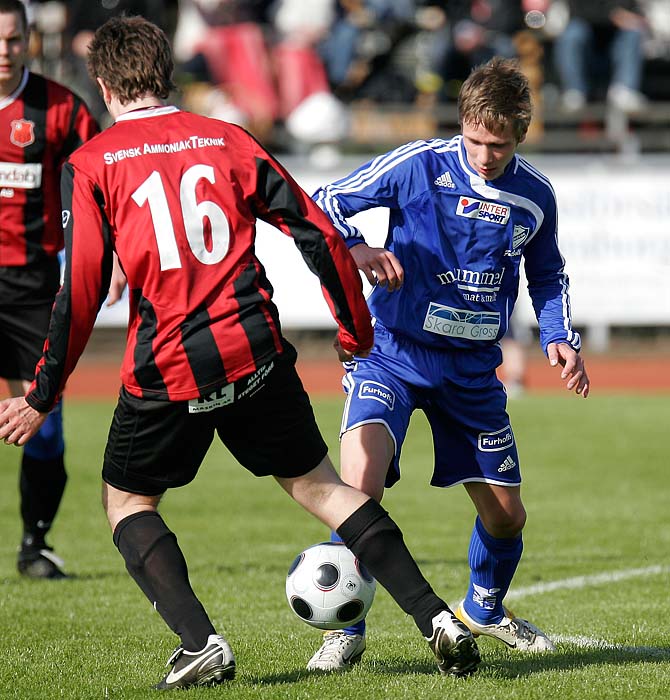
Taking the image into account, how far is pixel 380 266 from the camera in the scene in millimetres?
4293

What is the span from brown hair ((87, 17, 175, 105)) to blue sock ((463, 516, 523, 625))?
2.20 m

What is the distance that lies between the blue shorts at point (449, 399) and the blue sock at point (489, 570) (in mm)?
288

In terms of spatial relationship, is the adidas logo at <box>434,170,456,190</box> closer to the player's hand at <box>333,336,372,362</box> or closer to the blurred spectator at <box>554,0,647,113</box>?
the player's hand at <box>333,336,372,362</box>

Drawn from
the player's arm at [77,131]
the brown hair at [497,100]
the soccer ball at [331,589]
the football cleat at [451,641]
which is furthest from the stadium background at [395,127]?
the football cleat at [451,641]

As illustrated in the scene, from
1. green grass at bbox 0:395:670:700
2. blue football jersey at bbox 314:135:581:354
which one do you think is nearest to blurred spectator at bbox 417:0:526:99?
green grass at bbox 0:395:670:700

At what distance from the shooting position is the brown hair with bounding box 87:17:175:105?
3906 mm

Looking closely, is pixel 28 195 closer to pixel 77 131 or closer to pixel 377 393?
pixel 77 131

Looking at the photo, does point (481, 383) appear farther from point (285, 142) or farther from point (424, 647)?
point (285, 142)

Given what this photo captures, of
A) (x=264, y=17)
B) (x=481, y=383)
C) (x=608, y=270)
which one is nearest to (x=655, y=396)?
(x=608, y=270)

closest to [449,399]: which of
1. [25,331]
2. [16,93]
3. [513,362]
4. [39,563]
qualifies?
[25,331]

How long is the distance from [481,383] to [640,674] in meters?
1.23

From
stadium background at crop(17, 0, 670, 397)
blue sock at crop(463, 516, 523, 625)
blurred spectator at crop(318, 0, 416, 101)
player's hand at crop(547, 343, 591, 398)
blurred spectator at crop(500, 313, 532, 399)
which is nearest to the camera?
player's hand at crop(547, 343, 591, 398)

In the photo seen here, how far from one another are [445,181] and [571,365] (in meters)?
0.85

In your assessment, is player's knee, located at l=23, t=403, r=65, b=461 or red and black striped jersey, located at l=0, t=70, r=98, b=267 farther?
player's knee, located at l=23, t=403, r=65, b=461
